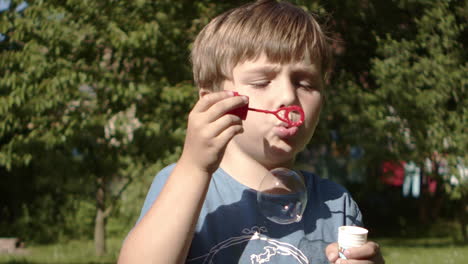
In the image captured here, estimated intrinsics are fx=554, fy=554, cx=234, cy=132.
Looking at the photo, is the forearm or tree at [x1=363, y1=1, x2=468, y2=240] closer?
the forearm

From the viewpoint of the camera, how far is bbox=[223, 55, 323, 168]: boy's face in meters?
1.53

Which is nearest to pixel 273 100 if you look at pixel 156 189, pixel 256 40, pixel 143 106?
pixel 256 40

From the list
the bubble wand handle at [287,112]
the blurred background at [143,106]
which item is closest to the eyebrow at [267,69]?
the bubble wand handle at [287,112]

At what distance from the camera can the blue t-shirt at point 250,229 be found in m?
1.50

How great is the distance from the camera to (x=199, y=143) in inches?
53.3

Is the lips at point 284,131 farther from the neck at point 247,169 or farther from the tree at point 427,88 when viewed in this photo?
the tree at point 427,88

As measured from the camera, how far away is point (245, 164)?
1.65 m

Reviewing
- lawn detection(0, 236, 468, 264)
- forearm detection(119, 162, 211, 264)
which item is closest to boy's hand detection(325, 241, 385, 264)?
forearm detection(119, 162, 211, 264)

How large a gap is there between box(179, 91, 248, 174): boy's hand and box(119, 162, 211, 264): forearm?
3 cm

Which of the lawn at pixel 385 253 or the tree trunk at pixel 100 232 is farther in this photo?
the tree trunk at pixel 100 232

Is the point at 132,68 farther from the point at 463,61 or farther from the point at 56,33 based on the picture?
the point at 463,61

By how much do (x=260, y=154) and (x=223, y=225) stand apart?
23cm

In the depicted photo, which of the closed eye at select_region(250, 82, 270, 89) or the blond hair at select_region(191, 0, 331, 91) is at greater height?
the blond hair at select_region(191, 0, 331, 91)

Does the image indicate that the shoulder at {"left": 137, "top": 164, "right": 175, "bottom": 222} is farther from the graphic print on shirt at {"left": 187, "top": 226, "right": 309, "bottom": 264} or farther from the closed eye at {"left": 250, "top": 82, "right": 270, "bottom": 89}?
the closed eye at {"left": 250, "top": 82, "right": 270, "bottom": 89}
